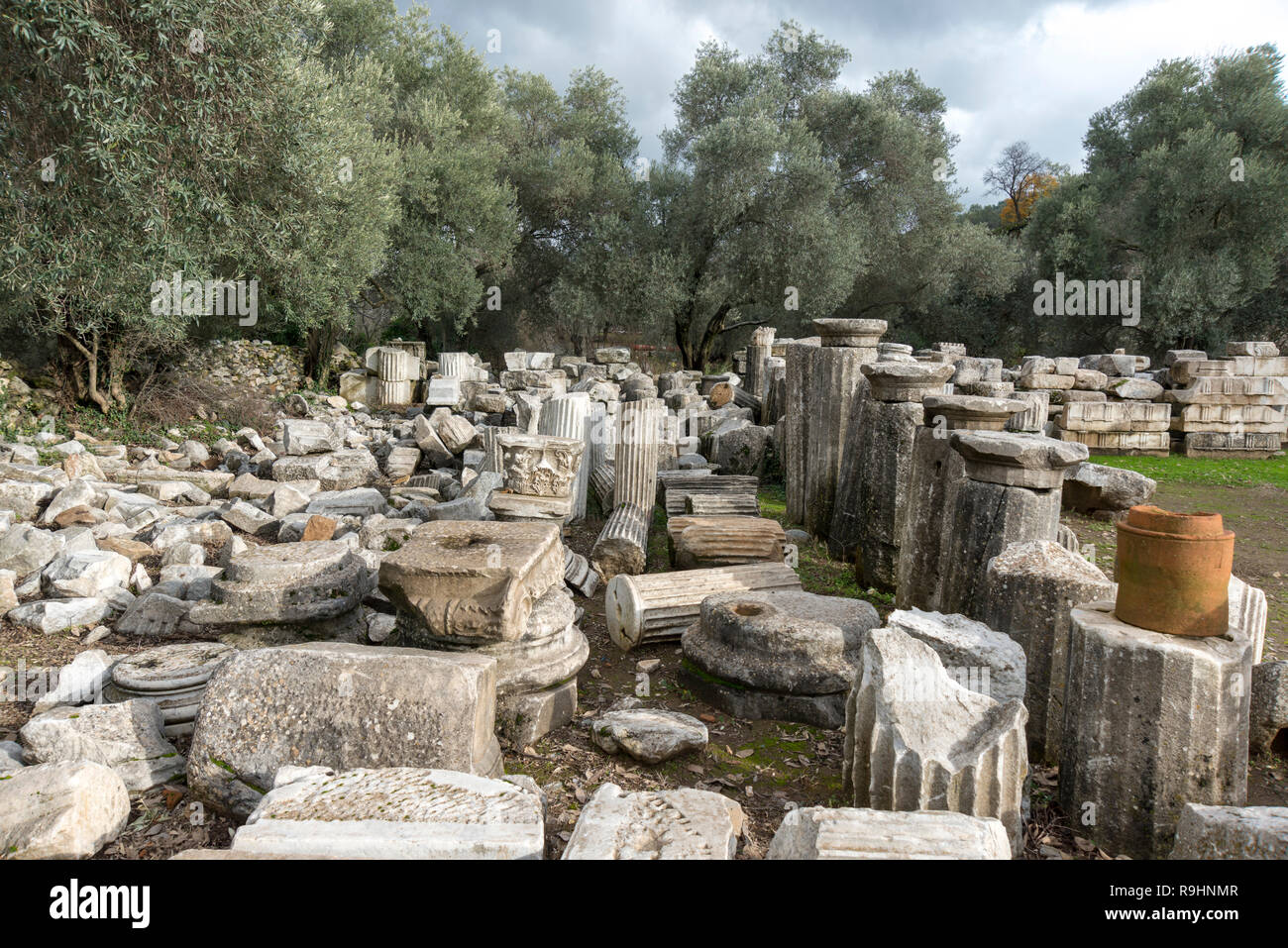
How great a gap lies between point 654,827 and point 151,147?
630 centimetres

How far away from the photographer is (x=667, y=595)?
15.1 ft

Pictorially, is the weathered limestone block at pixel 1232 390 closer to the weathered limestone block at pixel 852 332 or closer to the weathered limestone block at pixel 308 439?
the weathered limestone block at pixel 852 332

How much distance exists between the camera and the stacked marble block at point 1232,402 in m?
11.5

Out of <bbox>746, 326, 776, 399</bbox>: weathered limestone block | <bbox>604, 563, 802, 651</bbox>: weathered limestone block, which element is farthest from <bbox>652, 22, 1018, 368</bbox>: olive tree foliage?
<bbox>604, 563, 802, 651</bbox>: weathered limestone block

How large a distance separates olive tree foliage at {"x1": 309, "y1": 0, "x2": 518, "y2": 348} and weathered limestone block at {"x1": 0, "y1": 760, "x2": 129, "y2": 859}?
40.3 feet

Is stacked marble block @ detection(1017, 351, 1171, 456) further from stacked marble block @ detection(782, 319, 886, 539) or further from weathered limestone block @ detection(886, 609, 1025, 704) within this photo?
weathered limestone block @ detection(886, 609, 1025, 704)

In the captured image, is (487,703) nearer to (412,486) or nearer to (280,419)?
(412,486)

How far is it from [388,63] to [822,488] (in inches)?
549

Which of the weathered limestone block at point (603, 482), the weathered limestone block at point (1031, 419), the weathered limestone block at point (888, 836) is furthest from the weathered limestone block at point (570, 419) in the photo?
the weathered limestone block at point (1031, 419)

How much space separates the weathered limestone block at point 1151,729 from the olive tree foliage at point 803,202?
1196 centimetres

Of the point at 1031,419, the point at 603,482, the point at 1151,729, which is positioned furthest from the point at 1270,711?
the point at 1031,419

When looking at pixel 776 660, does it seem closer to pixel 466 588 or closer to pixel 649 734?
pixel 649 734

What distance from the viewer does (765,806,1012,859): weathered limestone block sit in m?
2.07

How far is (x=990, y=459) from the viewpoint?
12.6 feet
